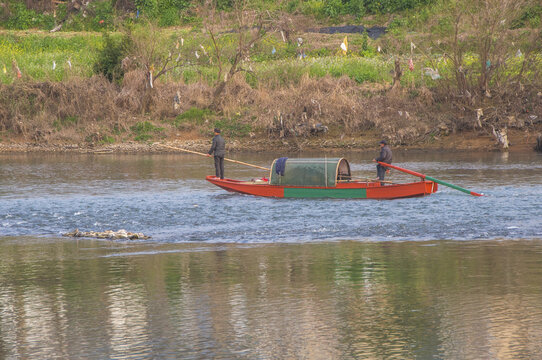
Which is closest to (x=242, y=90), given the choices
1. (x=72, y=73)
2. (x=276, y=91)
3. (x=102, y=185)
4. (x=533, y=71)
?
(x=276, y=91)

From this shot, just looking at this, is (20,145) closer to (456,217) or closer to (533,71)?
(533,71)

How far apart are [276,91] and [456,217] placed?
2989 cm

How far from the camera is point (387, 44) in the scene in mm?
57500

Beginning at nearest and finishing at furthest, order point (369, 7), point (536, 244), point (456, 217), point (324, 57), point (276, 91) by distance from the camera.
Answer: point (536, 244), point (456, 217), point (276, 91), point (324, 57), point (369, 7)

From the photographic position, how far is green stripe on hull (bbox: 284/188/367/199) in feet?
82.5

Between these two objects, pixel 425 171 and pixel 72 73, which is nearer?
pixel 425 171

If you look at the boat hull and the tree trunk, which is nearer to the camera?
the boat hull

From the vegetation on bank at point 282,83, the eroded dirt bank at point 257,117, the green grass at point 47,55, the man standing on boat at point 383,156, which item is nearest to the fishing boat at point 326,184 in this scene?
the man standing on boat at point 383,156

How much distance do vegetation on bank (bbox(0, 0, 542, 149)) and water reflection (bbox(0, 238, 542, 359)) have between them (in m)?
28.6

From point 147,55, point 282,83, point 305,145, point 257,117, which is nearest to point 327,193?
point 305,145

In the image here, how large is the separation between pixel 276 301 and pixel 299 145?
33.2 metres

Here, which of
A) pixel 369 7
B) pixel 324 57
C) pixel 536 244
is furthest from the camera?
pixel 369 7

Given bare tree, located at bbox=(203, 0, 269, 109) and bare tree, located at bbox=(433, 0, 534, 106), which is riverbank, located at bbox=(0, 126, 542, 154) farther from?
bare tree, located at bbox=(203, 0, 269, 109)

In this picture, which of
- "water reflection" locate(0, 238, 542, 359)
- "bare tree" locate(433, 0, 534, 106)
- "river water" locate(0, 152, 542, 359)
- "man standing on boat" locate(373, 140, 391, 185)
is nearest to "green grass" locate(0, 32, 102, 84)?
"bare tree" locate(433, 0, 534, 106)
